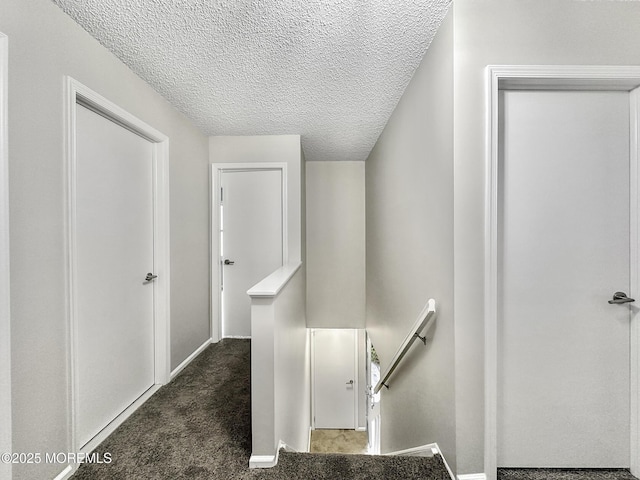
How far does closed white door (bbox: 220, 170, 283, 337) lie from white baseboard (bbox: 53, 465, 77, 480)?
1858mm

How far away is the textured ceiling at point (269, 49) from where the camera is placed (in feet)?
4.42

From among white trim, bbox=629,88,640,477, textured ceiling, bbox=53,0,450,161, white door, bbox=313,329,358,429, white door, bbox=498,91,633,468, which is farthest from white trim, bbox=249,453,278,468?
white door, bbox=313,329,358,429

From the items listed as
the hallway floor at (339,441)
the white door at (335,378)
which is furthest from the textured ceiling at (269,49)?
the hallway floor at (339,441)

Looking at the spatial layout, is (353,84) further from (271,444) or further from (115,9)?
(271,444)

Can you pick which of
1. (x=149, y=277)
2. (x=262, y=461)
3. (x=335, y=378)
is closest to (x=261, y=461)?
(x=262, y=461)

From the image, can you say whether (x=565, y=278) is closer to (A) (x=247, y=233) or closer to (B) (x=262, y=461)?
(B) (x=262, y=461)

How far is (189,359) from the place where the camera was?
2.59 m

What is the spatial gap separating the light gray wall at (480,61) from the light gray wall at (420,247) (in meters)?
0.05

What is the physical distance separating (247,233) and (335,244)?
1.59 meters

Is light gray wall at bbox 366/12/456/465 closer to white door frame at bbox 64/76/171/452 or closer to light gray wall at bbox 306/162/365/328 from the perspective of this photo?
light gray wall at bbox 306/162/365/328

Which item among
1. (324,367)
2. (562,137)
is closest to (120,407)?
(562,137)

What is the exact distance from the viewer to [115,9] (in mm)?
1354

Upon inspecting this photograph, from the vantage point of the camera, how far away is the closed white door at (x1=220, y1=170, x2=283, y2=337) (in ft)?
10.6

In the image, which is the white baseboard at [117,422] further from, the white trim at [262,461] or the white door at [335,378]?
the white door at [335,378]
